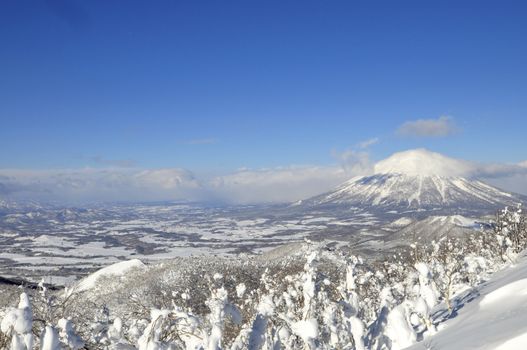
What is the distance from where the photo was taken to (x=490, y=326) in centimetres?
1234

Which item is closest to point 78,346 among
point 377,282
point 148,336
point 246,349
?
point 148,336

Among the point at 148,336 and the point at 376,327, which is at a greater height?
the point at 148,336

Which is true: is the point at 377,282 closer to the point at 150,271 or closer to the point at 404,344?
the point at 404,344

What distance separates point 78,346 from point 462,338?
954 centimetres

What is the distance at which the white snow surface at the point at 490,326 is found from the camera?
9.85 meters

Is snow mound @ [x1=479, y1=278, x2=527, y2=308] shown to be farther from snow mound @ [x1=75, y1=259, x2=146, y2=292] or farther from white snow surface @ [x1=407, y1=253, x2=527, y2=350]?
snow mound @ [x1=75, y1=259, x2=146, y2=292]

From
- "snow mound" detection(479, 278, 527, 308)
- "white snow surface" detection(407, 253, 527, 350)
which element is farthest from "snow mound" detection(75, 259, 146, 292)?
"white snow surface" detection(407, 253, 527, 350)

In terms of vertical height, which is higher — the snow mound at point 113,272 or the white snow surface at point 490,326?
the white snow surface at point 490,326

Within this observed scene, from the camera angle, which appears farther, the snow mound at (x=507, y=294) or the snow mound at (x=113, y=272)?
the snow mound at (x=113, y=272)

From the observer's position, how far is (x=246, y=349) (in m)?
9.59

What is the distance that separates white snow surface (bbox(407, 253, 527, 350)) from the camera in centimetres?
985

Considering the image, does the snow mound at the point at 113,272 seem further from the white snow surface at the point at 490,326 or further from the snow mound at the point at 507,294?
the white snow surface at the point at 490,326

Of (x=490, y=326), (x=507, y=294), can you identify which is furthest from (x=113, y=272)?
(x=490, y=326)

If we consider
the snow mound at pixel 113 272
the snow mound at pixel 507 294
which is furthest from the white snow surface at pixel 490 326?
the snow mound at pixel 113 272
